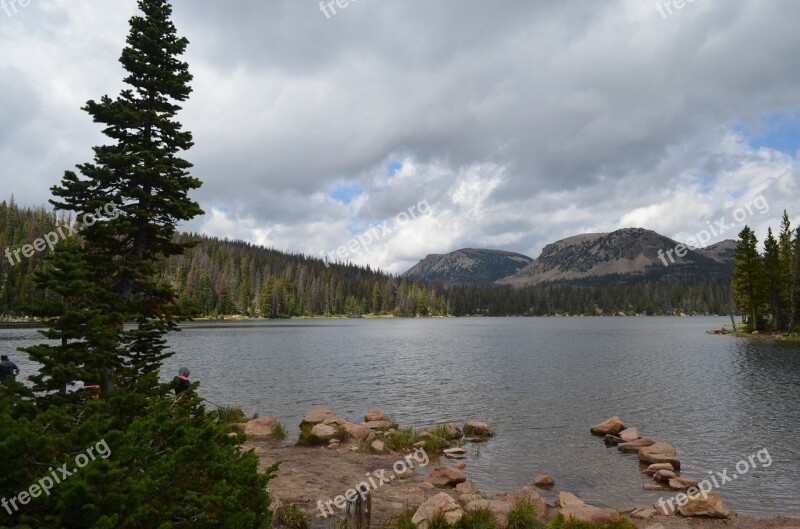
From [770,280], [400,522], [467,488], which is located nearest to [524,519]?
[400,522]

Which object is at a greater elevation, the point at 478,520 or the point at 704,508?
the point at 478,520

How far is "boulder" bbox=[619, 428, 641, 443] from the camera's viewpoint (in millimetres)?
24333

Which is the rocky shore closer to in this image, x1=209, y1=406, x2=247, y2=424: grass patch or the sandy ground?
the sandy ground

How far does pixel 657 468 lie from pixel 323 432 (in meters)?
15.7

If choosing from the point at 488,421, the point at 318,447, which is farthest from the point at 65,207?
the point at 488,421

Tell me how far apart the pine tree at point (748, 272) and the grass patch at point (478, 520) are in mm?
89500

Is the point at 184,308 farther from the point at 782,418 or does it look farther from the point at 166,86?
the point at 782,418

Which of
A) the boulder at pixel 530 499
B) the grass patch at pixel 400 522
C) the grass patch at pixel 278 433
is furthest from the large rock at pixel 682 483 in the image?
the grass patch at pixel 278 433

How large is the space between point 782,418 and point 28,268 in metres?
182

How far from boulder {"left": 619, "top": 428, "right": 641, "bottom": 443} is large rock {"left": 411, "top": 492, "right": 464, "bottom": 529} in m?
15.1

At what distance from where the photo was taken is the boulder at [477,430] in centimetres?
2603

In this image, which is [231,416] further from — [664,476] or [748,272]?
[748,272]

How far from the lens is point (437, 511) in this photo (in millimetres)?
12961

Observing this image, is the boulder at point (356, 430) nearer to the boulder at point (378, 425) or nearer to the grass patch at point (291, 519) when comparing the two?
the boulder at point (378, 425)
